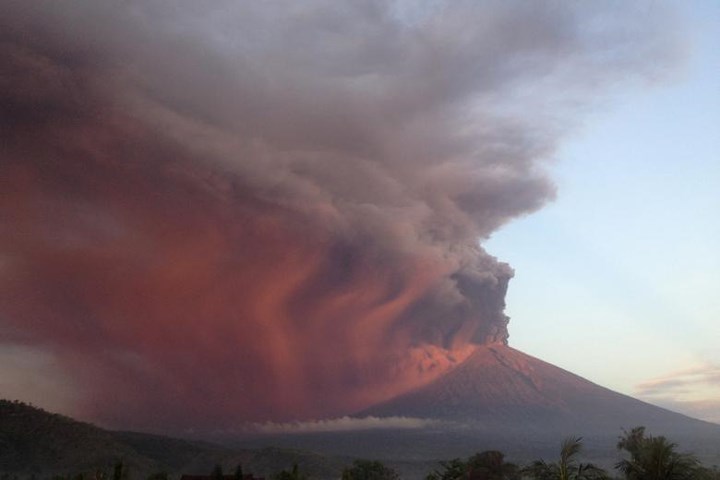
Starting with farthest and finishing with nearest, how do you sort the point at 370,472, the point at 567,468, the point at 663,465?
the point at 370,472, the point at 663,465, the point at 567,468

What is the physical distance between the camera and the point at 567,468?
72.4ft

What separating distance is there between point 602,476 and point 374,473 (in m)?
86.2

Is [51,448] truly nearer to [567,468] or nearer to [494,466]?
[494,466]

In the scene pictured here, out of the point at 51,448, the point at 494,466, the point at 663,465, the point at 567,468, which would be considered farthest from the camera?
the point at 51,448

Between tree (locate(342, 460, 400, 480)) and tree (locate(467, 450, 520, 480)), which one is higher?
tree (locate(467, 450, 520, 480))

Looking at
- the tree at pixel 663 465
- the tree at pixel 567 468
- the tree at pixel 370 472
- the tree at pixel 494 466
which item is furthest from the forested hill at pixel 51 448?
the tree at pixel 663 465

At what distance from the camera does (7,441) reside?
17638cm

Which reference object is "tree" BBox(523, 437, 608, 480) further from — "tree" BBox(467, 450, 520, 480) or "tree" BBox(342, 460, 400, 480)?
"tree" BBox(342, 460, 400, 480)

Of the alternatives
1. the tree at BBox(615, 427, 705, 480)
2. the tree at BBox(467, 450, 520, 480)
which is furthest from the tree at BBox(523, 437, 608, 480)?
the tree at BBox(467, 450, 520, 480)

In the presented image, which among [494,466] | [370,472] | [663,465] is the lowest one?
[370,472]

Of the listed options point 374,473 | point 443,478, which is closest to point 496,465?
point 443,478

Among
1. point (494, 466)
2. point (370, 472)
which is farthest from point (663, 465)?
point (370, 472)

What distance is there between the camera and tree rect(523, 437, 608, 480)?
71.4 feet

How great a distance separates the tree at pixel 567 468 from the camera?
21.8m
